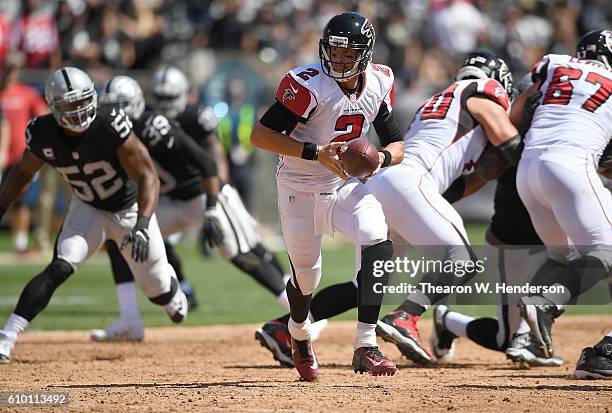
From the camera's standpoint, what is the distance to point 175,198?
930cm

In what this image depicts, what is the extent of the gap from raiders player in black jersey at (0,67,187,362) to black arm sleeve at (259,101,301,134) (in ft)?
5.51

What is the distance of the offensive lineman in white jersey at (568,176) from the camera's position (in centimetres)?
639

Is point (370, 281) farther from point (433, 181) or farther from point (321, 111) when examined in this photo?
point (433, 181)

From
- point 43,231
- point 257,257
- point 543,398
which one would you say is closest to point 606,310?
point 257,257

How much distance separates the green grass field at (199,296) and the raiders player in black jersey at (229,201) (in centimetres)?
108

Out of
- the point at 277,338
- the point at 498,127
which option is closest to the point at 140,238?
the point at 277,338

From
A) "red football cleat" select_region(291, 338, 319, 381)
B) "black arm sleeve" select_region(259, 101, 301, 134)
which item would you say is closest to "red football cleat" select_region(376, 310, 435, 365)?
"red football cleat" select_region(291, 338, 319, 381)

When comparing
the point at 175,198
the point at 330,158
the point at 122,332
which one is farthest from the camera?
the point at 175,198

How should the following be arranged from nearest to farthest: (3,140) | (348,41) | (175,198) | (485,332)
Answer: (348,41) → (485,332) → (175,198) → (3,140)

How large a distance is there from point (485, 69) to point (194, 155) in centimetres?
262

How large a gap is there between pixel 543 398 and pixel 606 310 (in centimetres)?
547

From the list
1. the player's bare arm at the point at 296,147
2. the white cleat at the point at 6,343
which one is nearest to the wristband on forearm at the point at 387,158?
the player's bare arm at the point at 296,147

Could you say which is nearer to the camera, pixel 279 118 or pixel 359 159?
pixel 359 159

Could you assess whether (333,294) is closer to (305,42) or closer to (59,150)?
(59,150)
